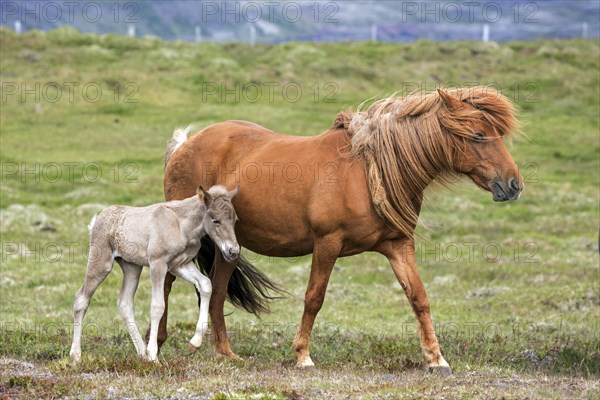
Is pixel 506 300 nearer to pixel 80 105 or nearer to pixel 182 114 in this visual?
pixel 182 114

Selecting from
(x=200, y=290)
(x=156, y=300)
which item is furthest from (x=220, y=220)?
(x=156, y=300)

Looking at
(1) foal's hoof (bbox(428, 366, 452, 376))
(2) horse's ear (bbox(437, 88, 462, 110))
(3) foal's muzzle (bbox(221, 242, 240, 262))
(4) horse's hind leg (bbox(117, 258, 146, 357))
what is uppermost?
(2) horse's ear (bbox(437, 88, 462, 110))

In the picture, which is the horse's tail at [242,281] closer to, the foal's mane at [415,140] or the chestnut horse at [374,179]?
the chestnut horse at [374,179]

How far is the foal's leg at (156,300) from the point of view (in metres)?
10.8

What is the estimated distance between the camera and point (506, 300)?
64.3ft

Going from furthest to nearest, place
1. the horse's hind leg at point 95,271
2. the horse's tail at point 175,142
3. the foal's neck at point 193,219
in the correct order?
the horse's tail at point 175,142
the horse's hind leg at point 95,271
the foal's neck at point 193,219

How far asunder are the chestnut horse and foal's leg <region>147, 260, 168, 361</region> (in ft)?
4.12

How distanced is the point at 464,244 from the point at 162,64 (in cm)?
4423

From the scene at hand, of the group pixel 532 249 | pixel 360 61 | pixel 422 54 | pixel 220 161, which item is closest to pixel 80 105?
pixel 360 61

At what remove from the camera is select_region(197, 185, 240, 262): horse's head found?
34.8ft

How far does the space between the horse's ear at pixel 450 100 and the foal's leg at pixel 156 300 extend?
156 inches

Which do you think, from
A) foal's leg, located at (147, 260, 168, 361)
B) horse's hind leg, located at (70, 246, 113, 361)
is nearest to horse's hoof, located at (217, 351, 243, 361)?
foal's leg, located at (147, 260, 168, 361)

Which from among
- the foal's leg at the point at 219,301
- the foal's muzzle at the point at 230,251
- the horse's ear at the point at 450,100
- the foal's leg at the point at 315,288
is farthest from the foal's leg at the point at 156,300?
the horse's ear at the point at 450,100

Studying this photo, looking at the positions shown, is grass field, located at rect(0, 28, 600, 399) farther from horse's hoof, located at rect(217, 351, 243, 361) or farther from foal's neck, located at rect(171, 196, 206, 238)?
foal's neck, located at rect(171, 196, 206, 238)
